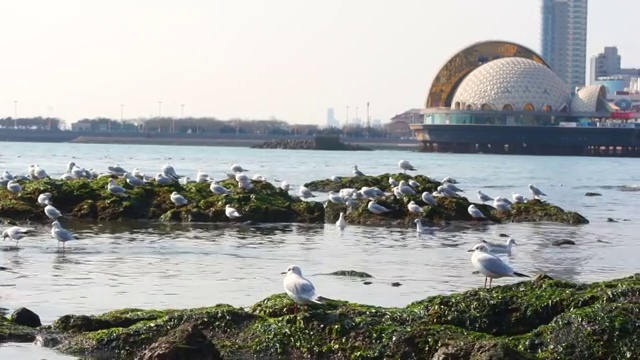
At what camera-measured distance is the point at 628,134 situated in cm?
11556

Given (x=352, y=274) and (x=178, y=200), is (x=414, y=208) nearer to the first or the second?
(x=178, y=200)

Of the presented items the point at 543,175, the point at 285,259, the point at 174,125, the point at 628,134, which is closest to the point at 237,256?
the point at 285,259

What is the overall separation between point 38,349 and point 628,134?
10955 centimetres

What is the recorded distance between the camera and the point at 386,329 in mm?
10477

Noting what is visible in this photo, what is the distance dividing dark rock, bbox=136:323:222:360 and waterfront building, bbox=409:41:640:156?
4168 inches

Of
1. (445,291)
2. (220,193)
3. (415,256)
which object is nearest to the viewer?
(445,291)

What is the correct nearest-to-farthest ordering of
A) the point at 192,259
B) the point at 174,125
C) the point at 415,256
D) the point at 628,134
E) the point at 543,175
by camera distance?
the point at 192,259 < the point at 415,256 < the point at 543,175 < the point at 628,134 < the point at 174,125

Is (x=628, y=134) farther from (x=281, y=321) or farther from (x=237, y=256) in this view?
(x=281, y=321)

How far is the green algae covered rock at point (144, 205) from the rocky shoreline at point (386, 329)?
13.2 metres

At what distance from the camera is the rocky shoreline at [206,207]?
81.1 ft

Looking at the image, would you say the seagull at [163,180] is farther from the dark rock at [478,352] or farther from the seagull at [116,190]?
the dark rock at [478,352]

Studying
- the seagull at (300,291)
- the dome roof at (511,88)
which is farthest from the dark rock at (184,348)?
the dome roof at (511,88)

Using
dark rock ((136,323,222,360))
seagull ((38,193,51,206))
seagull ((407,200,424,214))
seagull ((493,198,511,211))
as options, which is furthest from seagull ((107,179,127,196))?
dark rock ((136,323,222,360))

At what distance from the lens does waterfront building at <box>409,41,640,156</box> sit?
115 m
